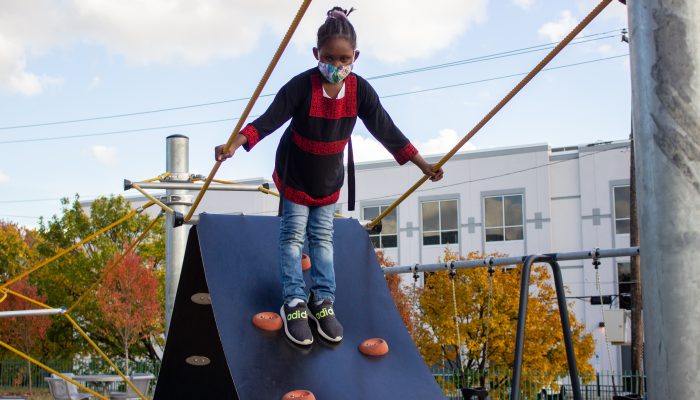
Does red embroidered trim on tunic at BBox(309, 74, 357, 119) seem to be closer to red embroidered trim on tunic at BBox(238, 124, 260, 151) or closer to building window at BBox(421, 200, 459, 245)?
red embroidered trim on tunic at BBox(238, 124, 260, 151)

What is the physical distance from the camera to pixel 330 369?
3.90m

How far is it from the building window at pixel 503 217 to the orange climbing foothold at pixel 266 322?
90.5 ft

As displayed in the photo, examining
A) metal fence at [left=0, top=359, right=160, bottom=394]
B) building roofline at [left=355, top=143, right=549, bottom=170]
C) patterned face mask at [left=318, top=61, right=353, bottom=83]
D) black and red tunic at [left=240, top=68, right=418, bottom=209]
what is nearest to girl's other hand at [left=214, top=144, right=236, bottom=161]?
black and red tunic at [left=240, top=68, right=418, bottom=209]

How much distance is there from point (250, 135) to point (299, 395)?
125 cm

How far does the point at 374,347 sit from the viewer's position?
4.12m

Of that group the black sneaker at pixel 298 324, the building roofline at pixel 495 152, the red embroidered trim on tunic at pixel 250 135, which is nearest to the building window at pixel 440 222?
the building roofline at pixel 495 152

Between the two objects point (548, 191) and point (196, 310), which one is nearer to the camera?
point (196, 310)

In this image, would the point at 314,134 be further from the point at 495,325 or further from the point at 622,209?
the point at 622,209

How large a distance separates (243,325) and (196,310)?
1.40ft

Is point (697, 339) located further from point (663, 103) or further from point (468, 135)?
point (468, 135)

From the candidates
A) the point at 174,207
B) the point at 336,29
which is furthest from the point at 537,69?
the point at 174,207

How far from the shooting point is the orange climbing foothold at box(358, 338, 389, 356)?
162 inches

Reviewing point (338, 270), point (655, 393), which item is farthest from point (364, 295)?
point (655, 393)

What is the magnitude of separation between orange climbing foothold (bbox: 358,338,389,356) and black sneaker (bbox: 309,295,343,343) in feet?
0.43
